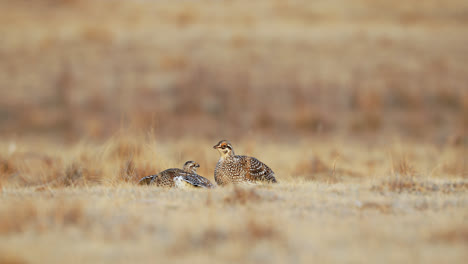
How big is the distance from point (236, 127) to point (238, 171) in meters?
10.9

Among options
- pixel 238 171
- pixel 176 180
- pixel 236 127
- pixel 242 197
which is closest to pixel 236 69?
pixel 236 127

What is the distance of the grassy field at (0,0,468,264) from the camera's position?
4977 mm

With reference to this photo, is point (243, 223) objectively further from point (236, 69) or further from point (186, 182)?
point (236, 69)

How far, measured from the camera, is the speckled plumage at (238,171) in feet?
27.5

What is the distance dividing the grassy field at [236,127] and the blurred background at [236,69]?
0.29 ft

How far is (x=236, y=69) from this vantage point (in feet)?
74.9

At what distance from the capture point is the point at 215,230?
16.8ft

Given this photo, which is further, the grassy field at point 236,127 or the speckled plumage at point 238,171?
the speckled plumage at point 238,171

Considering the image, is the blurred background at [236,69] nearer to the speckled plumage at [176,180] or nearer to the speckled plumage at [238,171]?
the speckled plumage at [238,171]

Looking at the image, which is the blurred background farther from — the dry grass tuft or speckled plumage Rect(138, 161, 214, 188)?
the dry grass tuft

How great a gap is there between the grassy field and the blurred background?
0.09 meters

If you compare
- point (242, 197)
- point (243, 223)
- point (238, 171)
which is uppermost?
point (238, 171)

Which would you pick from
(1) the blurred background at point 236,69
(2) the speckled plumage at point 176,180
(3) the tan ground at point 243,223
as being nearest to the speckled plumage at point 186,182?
(2) the speckled plumage at point 176,180

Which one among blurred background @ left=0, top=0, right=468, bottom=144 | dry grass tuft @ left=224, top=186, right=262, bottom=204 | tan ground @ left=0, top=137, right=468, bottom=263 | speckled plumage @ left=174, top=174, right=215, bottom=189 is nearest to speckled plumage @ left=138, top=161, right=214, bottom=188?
speckled plumage @ left=174, top=174, right=215, bottom=189
